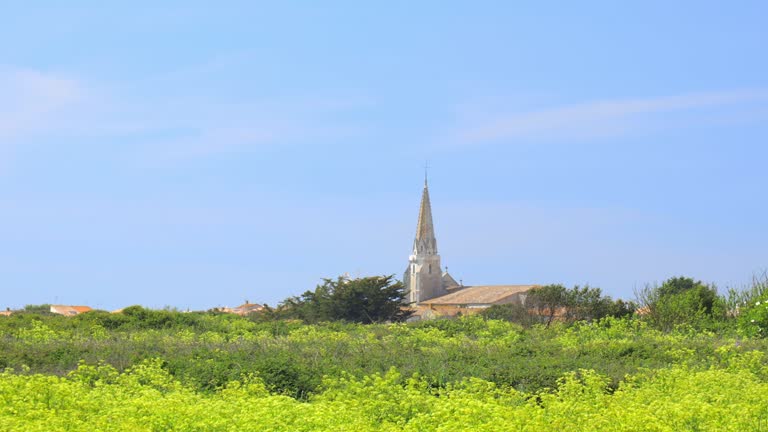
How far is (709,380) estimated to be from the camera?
12.0 metres

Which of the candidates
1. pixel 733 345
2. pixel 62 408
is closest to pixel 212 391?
pixel 62 408

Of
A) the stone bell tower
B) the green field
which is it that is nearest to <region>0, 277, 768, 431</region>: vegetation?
the green field

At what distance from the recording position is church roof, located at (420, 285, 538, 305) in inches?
3496

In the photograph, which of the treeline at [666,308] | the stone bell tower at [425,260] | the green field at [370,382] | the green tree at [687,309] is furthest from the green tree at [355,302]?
the stone bell tower at [425,260]

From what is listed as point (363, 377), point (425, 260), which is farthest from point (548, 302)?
point (425, 260)

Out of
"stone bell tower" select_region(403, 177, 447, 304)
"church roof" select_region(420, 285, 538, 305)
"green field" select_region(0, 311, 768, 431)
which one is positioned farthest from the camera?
"stone bell tower" select_region(403, 177, 447, 304)

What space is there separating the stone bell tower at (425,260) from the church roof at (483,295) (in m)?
10.1

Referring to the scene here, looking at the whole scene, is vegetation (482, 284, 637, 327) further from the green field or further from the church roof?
the church roof

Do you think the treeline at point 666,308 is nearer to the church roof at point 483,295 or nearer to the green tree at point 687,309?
the green tree at point 687,309

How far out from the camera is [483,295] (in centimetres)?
9206

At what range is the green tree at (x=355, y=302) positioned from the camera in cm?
4497

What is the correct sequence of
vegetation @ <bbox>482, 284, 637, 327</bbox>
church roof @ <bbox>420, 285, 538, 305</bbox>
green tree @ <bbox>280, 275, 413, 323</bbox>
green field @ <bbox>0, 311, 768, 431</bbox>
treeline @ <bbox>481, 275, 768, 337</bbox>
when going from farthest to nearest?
church roof @ <bbox>420, 285, 538, 305</bbox>, green tree @ <bbox>280, 275, 413, 323</bbox>, vegetation @ <bbox>482, 284, 637, 327</bbox>, treeline @ <bbox>481, 275, 768, 337</bbox>, green field @ <bbox>0, 311, 768, 431</bbox>

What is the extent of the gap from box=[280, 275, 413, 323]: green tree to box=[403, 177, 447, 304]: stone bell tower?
204 ft

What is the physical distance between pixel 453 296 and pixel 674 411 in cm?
8794
